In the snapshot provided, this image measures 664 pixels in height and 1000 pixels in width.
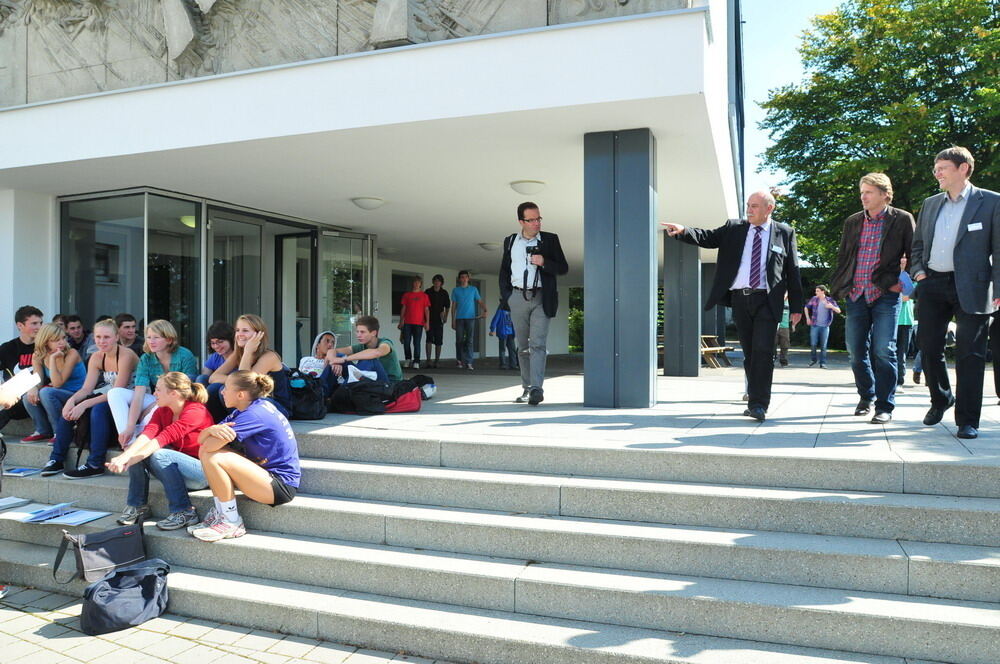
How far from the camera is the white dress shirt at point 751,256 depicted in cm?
538

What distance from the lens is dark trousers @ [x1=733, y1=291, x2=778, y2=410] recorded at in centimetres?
534

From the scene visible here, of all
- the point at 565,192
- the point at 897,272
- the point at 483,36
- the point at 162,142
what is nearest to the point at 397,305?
the point at 565,192

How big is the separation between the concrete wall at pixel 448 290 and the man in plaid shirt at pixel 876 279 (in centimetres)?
1043

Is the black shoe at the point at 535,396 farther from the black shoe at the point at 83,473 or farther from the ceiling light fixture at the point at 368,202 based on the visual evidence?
the ceiling light fixture at the point at 368,202

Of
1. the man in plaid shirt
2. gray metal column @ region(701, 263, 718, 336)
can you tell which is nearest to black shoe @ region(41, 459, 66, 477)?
the man in plaid shirt

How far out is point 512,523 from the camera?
406cm

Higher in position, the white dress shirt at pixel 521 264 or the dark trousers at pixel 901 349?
the white dress shirt at pixel 521 264

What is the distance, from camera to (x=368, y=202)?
33.0 feet

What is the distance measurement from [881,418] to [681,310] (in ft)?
22.8

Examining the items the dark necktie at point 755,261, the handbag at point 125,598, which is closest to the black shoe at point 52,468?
the handbag at point 125,598

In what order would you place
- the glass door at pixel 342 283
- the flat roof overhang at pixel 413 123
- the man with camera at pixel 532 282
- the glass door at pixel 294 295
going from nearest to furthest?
the flat roof overhang at pixel 413 123
the man with camera at pixel 532 282
the glass door at pixel 294 295
the glass door at pixel 342 283

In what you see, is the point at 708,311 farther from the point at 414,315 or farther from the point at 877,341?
the point at 877,341

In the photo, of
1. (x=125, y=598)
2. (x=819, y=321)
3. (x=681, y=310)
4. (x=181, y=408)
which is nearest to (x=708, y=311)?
(x=819, y=321)

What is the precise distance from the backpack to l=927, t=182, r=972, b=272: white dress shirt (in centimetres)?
470
